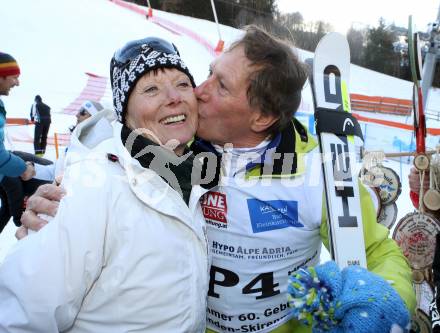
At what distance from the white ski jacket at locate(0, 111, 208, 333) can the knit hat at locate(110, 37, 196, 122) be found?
13cm

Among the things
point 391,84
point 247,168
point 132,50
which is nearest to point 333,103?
point 247,168

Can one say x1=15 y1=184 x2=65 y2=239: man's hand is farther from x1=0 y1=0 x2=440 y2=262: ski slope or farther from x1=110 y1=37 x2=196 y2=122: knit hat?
x1=0 y1=0 x2=440 y2=262: ski slope

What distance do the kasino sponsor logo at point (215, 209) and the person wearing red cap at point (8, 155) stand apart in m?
2.17

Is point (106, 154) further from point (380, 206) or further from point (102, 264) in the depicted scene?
point (380, 206)

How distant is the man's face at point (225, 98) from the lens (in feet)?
4.88

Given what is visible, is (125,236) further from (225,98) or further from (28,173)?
(28,173)

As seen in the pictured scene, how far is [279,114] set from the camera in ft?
5.13

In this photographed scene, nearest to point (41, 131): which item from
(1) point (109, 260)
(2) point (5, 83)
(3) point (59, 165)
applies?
(2) point (5, 83)

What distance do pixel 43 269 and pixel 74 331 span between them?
0.23 m

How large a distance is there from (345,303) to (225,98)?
785 millimetres

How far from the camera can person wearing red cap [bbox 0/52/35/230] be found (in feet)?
10.2

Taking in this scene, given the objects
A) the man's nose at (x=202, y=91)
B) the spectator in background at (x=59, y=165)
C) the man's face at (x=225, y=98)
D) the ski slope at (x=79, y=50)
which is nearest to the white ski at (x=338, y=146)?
the man's face at (x=225, y=98)

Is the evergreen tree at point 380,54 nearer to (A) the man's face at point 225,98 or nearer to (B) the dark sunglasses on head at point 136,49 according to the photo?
(A) the man's face at point 225,98

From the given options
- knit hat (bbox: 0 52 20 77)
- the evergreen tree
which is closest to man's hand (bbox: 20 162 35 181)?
knit hat (bbox: 0 52 20 77)
